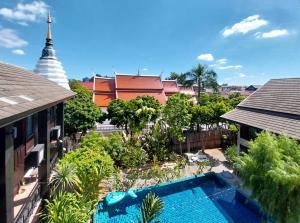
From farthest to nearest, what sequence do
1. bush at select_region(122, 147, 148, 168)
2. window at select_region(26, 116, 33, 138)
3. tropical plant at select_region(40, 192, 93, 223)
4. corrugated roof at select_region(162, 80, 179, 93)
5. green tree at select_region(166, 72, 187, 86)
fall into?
1. corrugated roof at select_region(162, 80, 179, 93)
2. green tree at select_region(166, 72, 187, 86)
3. bush at select_region(122, 147, 148, 168)
4. window at select_region(26, 116, 33, 138)
5. tropical plant at select_region(40, 192, 93, 223)

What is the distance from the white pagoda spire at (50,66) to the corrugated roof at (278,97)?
16.0m

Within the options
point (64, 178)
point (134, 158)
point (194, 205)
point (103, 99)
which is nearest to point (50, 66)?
point (134, 158)

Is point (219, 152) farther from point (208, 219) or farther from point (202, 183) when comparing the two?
point (208, 219)

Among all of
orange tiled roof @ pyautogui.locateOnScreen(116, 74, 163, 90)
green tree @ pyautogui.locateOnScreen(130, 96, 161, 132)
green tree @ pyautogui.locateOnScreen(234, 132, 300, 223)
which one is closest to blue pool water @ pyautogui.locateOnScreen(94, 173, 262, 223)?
green tree @ pyautogui.locateOnScreen(234, 132, 300, 223)

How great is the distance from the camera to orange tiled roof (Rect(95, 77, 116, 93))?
131 ft

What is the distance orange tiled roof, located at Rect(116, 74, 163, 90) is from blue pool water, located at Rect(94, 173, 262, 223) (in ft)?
89.3

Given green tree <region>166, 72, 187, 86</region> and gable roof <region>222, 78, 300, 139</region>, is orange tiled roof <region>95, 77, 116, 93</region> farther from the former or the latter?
gable roof <region>222, 78, 300, 139</region>

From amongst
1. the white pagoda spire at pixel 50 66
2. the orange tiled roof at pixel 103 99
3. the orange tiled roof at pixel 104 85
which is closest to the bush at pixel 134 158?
the white pagoda spire at pixel 50 66

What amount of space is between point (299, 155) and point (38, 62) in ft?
71.9

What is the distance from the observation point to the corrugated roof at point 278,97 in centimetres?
1412

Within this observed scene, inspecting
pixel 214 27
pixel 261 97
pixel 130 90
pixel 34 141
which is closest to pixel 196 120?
pixel 261 97

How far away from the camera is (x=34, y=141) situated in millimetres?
12375

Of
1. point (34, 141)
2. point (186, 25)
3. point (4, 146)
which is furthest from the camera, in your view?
point (186, 25)

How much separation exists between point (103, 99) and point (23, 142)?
28760mm
